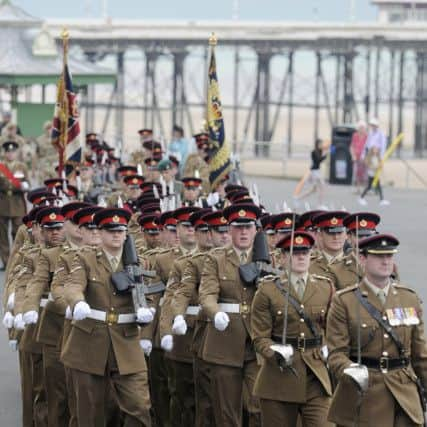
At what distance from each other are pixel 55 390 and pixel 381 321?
135 inches

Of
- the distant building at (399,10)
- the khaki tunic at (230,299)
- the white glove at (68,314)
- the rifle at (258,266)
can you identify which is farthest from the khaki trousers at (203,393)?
the distant building at (399,10)

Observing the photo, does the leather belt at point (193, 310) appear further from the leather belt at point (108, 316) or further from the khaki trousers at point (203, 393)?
the leather belt at point (108, 316)

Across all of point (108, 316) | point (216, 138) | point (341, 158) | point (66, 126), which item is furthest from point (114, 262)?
point (341, 158)

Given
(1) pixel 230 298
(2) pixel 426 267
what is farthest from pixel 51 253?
(2) pixel 426 267

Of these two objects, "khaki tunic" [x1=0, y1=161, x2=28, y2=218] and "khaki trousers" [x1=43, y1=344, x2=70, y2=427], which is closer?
"khaki trousers" [x1=43, y1=344, x2=70, y2=427]

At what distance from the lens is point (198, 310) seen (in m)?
12.5

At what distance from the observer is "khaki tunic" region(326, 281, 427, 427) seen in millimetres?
9906

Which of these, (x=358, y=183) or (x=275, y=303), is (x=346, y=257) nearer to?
(x=275, y=303)

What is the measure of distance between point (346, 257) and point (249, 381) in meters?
1.03

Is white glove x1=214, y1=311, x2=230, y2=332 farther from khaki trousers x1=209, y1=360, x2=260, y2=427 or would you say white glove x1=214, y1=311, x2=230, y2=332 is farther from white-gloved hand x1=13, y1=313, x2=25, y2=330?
white-gloved hand x1=13, y1=313, x2=25, y2=330

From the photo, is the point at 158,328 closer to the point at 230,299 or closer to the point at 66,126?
the point at 230,299

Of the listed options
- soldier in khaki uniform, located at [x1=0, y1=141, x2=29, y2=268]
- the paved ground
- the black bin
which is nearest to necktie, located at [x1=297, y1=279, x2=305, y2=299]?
the paved ground

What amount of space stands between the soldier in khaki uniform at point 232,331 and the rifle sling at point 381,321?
205cm

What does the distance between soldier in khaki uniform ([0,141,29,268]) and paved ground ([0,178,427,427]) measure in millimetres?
817
